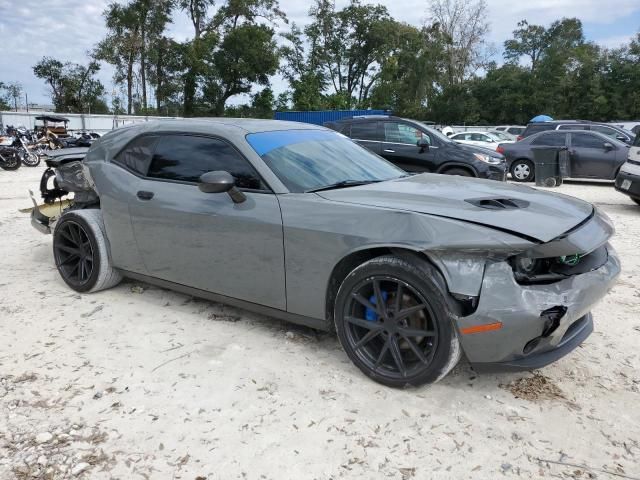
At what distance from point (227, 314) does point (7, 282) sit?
7.88ft

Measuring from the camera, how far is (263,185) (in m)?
3.26

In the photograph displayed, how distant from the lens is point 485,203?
9.25ft

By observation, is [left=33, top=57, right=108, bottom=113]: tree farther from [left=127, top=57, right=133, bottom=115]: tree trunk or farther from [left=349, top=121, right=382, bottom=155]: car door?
[left=349, top=121, right=382, bottom=155]: car door

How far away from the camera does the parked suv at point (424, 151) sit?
9273 mm

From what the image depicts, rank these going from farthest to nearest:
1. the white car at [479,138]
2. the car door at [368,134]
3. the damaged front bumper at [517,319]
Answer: the white car at [479,138]
the car door at [368,134]
the damaged front bumper at [517,319]

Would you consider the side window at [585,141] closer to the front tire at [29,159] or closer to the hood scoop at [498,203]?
the hood scoop at [498,203]

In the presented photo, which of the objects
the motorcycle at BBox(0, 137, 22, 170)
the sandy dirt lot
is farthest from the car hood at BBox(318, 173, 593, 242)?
the motorcycle at BBox(0, 137, 22, 170)

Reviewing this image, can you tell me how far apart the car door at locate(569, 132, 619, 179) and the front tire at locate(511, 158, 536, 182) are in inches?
42.2

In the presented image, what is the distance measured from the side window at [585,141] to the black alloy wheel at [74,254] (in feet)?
39.8

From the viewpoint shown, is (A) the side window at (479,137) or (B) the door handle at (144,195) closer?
(B) the door handle at (144,195)

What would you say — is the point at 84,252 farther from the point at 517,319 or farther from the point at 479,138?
the point at 479,138

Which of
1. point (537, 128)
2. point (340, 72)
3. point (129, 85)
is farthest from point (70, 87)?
point (537, 128)

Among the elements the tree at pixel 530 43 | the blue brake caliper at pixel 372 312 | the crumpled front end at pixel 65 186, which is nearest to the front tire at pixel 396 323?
the blue brake caliper at pixel 372 312

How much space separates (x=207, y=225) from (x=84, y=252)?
1605 millimetres
